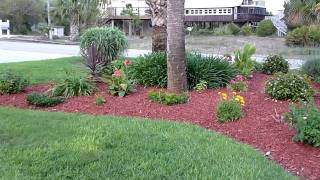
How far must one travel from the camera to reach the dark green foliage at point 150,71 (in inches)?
413

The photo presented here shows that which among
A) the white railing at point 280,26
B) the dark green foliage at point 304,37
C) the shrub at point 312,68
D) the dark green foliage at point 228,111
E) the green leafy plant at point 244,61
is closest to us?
the dark green foliage at point 228,111

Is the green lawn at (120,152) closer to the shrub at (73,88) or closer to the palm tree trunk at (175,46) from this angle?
the palm tree trunk at (175,46)

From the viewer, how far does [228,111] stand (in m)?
7.84

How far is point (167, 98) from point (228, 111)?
1459 mm

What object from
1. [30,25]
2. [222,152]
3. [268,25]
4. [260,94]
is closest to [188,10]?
[268,25]

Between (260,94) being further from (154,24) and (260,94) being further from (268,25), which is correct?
(268,25)

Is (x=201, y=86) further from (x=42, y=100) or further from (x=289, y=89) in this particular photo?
(x=42, y=100)

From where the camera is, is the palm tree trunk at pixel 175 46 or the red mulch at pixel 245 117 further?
the palm tree trunk at pixel 175 46

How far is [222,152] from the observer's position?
20.0 feet

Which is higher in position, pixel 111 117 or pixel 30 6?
pixel 30 6

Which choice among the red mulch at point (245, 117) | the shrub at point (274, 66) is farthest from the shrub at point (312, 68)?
the red mulch at point (245, 117)

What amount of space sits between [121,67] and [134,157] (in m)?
5.71

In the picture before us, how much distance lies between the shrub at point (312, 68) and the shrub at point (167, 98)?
5.19m

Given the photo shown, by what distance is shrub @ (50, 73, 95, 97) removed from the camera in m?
10.1
